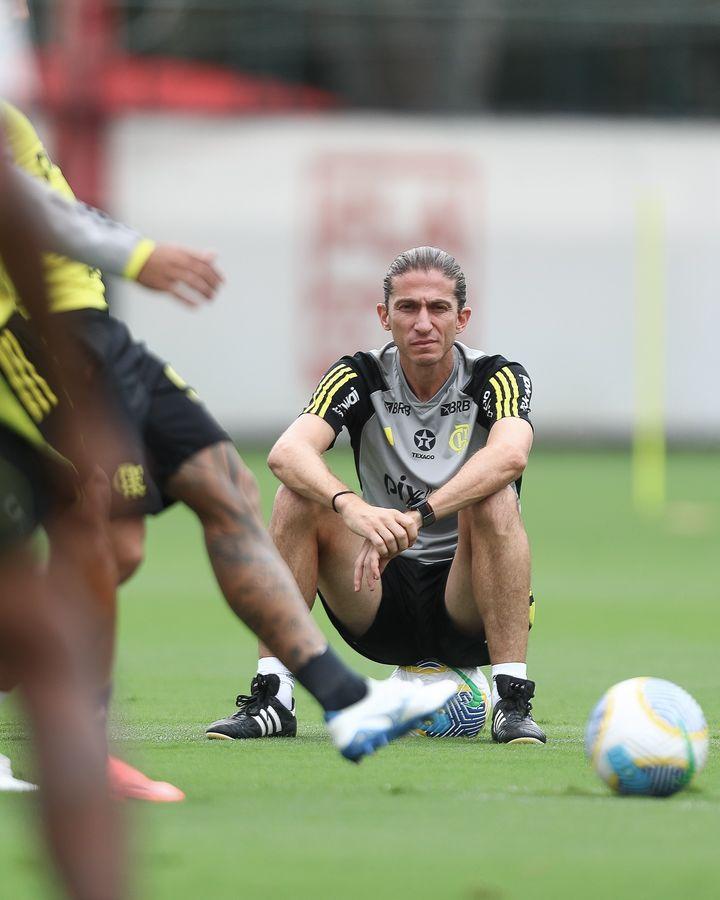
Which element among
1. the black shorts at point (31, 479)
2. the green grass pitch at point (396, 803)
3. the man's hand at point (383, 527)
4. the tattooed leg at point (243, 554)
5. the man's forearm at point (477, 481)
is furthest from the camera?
the man's forearm at point (477, 481)

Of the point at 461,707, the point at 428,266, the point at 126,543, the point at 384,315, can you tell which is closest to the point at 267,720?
the point at 461,707

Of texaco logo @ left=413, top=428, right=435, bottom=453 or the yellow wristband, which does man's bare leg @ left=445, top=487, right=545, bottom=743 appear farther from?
the yellow wristband

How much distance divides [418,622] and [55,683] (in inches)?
145

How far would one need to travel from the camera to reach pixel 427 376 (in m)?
6.71

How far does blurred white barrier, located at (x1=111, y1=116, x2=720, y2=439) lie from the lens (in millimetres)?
26984

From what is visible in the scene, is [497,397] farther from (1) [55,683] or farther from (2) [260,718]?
(1) [55,683]

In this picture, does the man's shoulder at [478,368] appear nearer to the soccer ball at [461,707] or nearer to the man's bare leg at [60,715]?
the soccer ball at [461,707]

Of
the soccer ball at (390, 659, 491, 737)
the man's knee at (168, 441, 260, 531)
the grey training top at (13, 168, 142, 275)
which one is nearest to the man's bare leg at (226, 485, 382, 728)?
the soccer ball at (390, 659, 491, 737)

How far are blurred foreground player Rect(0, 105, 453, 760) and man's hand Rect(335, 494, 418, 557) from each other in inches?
41.5

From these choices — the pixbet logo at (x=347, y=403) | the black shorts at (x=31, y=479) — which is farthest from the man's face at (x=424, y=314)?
the black shorts at (x=31, y=479)

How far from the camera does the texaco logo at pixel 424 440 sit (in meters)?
6.75

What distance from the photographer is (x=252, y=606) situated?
5.00m

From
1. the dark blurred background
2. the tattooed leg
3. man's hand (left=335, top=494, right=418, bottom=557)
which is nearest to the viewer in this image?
the tattooed leg

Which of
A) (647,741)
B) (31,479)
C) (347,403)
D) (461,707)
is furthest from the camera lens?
(347,403)
